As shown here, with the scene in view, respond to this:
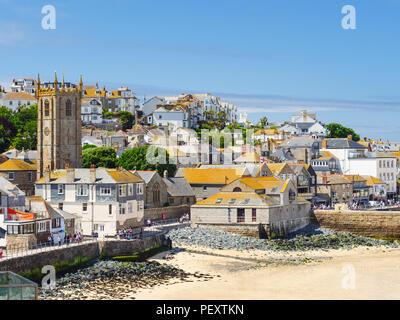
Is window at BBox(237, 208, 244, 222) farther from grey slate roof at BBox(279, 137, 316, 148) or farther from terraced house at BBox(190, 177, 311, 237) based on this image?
grey slate roof at BBox(279, 137, 316, 148)

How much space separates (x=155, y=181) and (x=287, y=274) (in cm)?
2435

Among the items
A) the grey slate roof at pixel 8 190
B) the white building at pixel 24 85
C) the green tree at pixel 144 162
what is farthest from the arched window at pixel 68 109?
the white building at pixel 24 85

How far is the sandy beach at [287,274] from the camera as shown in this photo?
36.2 metres

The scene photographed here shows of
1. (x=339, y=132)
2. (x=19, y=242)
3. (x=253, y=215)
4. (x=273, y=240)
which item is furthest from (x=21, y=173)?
(x=339, y=132)

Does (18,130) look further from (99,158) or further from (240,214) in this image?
(240,214)

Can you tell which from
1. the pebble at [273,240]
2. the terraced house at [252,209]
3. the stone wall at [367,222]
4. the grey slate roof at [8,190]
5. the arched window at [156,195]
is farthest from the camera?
the arched window at [156,195]

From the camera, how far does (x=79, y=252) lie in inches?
1677

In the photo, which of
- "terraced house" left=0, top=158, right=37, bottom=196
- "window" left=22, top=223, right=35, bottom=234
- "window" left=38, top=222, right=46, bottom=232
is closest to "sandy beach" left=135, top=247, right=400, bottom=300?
"window" left=38, top=222, right=46, bottom=232

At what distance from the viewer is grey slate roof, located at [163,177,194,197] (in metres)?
68.1

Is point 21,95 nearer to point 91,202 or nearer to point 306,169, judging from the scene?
point 306,169

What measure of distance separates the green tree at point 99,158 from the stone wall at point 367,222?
2815 centimetres

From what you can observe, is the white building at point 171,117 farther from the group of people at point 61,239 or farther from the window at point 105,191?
the group of people at point 61,239
